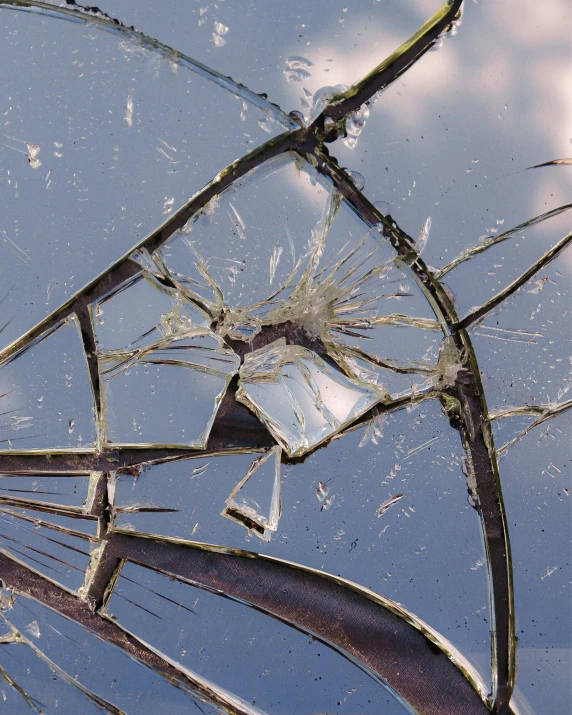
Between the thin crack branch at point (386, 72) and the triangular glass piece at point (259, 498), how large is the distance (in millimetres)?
579

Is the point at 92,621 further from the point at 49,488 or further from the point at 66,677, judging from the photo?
the point at 49,488

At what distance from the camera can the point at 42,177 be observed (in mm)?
748

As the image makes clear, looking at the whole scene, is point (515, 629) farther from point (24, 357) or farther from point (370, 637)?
point (24, 357)

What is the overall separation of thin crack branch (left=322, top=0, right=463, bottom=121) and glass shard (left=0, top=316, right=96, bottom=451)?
0.57 m

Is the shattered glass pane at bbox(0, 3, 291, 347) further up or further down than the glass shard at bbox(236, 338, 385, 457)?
further up

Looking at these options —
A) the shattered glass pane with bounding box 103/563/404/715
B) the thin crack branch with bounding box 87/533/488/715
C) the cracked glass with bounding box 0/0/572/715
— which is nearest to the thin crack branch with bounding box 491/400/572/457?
the cracked glass with bounding box 0/0/572/715

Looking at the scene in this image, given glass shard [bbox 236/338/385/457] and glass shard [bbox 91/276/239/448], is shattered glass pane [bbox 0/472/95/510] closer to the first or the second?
glass shard [bbox 91/276/239/448]

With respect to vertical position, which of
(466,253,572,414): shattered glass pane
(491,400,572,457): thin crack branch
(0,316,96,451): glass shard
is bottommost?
(0,316,96,451): glass shard

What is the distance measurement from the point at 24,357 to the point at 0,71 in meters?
0.49

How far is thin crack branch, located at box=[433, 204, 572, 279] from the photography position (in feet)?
2.44

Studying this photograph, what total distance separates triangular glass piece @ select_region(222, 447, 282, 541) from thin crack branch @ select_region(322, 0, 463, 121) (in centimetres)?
58

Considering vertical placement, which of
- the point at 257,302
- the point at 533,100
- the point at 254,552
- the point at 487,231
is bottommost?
the point at 254,552

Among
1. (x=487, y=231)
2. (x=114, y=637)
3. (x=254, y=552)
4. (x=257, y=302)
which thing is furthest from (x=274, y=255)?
(x=114, y=637)

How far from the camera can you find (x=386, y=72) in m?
0.73
